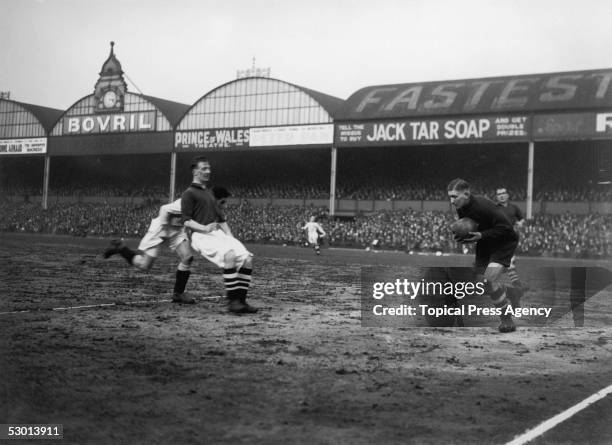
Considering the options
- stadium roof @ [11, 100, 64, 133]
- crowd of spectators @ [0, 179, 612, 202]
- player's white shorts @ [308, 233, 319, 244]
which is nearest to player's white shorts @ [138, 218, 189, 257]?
player's white shorts @ [308, 233, 319, 244]

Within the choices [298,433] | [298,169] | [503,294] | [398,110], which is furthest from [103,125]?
[298,433]

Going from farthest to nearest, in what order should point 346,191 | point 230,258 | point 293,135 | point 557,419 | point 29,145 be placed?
point 29,145
point 346,191
point 293,135
point 230,258
point 557,419

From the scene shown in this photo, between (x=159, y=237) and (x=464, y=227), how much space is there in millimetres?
4020

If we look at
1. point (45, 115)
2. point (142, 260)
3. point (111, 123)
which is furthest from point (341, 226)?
point (142, 260)

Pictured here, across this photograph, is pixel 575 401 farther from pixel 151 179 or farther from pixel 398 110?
pixel 151 179

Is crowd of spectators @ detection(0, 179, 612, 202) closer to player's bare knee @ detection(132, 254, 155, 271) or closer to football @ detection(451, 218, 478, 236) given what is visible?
player's bare knee @ detection(132, 254, 155, 271)

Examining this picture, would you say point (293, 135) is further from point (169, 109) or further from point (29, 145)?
point (29, 145)

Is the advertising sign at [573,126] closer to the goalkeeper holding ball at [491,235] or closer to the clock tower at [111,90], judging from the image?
the goalkeeper holding ball at [491,235]

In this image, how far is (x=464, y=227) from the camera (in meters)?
7.04

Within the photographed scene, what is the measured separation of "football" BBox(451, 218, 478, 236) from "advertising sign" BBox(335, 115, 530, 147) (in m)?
27.0

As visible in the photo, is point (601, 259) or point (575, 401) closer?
point (575, 401)

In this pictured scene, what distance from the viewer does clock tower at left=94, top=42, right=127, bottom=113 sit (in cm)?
4738

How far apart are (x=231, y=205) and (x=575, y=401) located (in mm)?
41005

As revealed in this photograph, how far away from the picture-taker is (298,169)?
44.4 meters
